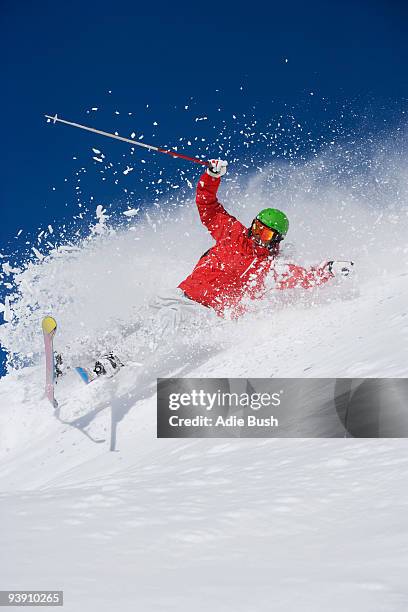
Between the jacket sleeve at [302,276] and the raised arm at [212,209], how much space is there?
2.81 feet

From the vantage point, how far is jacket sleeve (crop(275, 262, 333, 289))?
6.07 m

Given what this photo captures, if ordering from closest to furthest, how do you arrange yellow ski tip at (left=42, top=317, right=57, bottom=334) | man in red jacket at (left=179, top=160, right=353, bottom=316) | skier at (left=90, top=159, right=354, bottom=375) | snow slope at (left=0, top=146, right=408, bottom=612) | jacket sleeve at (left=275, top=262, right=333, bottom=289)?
1. snow slope at (left=0, top=146, right=408, bottom=612)
2. yellow ski tip at (left=42, top=317, right=57, bottom=334)
3. jacket sleeve at (left=275, top=262, right=333, bottom=289)
4. skier at (left=90, top=159, right=354, bottom=375)
5. man in red jacket at (left=179, top=160, right=353, bottom=316)

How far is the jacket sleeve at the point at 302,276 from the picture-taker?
6074 millimetres

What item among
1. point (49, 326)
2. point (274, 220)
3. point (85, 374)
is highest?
point (274, 220)

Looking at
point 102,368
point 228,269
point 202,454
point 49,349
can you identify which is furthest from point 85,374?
point 202,454

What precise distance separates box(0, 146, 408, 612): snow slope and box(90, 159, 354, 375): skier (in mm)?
239

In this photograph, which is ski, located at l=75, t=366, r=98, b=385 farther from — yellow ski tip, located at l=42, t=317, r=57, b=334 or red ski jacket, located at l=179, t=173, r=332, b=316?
red ski jacket, located at l=179, t=173, r=332, b=316

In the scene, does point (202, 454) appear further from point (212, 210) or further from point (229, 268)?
point (212, 210)

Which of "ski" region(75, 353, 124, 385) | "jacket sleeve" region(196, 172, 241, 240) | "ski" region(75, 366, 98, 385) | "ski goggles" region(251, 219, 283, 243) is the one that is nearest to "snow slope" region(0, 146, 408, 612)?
"ski" region(75, 353, 124, 385)

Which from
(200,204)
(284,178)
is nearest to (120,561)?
(200,204)

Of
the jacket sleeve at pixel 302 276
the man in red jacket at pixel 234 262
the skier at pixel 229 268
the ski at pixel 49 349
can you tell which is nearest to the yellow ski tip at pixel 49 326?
the ski at pixel 49 349

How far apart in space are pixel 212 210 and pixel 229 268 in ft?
2.33

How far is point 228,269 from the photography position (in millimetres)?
6504

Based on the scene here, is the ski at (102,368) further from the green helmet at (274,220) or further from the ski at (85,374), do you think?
the green helmet at (274,220)
